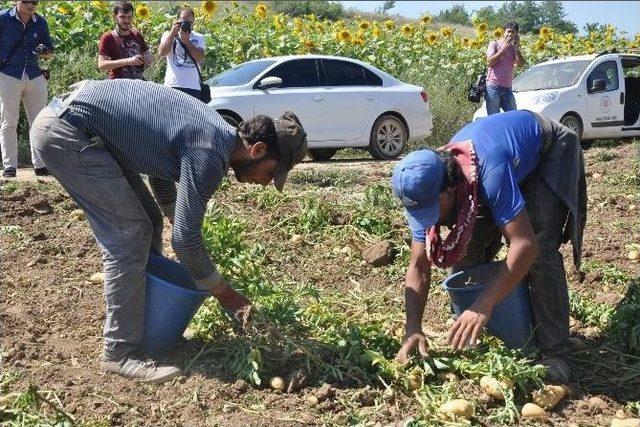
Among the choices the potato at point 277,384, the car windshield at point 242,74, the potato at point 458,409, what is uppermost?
the car windshield at point 242,74

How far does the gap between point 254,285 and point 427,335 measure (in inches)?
38.5

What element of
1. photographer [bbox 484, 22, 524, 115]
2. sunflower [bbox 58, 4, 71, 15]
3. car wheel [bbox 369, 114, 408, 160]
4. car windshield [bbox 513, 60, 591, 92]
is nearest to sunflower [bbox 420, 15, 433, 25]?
car windshield [bbox 513, 60, 591, 92]

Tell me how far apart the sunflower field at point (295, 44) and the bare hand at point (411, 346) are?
8.67 m

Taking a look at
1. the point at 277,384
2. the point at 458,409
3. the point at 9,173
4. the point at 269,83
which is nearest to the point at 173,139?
the point at 277,384

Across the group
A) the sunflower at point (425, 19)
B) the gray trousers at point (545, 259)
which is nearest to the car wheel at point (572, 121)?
the sunflower at point (425, 19)

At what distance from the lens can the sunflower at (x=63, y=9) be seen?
13.5 meters

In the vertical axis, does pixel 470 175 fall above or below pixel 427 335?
above

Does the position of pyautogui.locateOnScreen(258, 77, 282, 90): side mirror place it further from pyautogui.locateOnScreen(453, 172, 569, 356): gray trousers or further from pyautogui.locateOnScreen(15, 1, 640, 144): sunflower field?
pyautogui.locateOnScreen(453, 172, 569, 356): gray trousers

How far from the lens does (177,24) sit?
8.74 m

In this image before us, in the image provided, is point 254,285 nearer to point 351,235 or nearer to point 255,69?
point 351,235

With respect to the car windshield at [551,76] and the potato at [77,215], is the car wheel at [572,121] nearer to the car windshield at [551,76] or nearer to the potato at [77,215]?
the car windshield at [551,76]

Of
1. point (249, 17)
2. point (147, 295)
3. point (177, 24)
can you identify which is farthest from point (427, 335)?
point (249, 17)

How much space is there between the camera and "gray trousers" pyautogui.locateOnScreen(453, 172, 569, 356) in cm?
422

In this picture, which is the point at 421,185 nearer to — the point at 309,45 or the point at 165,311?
the point at 165,311
